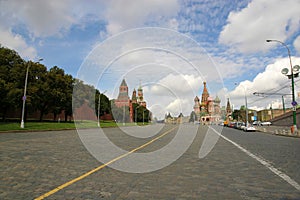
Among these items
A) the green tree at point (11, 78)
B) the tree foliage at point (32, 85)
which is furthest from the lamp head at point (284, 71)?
the green tree at point (11, 78)

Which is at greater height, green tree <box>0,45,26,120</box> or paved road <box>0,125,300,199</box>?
green tree <box>0,45,26,120</box>

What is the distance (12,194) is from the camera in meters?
4.97

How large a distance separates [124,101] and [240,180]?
327 ft

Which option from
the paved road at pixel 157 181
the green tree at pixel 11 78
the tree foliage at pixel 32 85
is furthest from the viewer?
→ the tree foliage at pixel 32 85

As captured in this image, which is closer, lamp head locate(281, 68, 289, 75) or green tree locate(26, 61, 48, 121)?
lamp head locate(281, 68, 289, 75)

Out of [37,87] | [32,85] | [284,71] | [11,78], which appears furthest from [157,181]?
[32,85]

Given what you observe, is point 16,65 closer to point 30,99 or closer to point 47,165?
point 30,99

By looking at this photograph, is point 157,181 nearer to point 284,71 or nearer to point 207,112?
point 284,71

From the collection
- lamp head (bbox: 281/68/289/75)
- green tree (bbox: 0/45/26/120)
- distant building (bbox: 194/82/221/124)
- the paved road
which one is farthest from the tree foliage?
distant building (bbox: 194/82/221/124)

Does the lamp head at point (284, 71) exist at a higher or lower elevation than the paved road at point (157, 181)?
higher

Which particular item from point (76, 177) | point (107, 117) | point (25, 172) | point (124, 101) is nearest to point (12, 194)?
point (76, 177)

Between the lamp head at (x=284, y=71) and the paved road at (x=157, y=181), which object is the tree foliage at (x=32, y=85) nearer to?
the paved road at (x=157, y=181)

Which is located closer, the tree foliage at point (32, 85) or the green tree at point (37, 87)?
the tree foliage at point (32, 85)

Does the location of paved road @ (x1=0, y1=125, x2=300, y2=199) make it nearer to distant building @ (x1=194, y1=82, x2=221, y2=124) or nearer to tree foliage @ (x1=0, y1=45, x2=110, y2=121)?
tree foliage @ (x1=0, y1=45, x2=110, y2=121)
